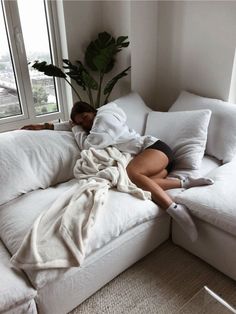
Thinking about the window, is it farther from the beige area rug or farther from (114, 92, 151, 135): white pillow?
the beige area rug

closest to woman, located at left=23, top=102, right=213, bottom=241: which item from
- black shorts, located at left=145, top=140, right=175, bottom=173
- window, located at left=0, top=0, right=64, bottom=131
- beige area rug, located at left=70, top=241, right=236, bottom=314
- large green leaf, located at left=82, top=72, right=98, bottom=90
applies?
black shorts, located at left=145, top=140, right=175, bottom=173

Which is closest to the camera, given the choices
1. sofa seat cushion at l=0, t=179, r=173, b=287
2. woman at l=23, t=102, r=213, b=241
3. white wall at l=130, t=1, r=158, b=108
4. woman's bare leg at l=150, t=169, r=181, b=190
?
sofa seat cushion at l=0, t=179, r=173, b=287

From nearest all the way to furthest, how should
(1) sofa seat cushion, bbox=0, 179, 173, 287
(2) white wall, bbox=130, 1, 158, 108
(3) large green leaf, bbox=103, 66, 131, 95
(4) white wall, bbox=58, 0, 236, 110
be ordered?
(1) sofa seat cushion, bbox=0, 179, 173, 287, (4) white wall, bbox=58, 0, 236, 110, (2) white wall, bbox=130, 1, 158, 108, (3) large green leaf, bbox=103, 66, 131, 95

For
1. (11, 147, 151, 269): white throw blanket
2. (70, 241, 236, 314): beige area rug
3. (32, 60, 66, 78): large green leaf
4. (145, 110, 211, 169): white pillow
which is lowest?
(70, 241, 236, 314): beige area rug

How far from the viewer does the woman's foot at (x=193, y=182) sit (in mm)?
1790

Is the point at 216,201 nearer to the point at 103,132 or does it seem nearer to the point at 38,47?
the point at 103,132

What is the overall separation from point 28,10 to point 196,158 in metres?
2.04

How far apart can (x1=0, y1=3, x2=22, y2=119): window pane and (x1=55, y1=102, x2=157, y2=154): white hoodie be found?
98 cm

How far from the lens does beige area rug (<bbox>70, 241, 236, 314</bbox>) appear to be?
150cm

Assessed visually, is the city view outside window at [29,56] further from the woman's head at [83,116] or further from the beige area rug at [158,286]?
the beige area rug at [158,286]

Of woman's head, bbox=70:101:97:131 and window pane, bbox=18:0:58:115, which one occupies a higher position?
window pane, bbox=18:0:58:115

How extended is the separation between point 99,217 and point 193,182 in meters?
0.74

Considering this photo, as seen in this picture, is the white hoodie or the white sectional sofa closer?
the white sectional sofa

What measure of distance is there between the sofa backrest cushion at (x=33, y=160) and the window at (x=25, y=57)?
0.86 m
